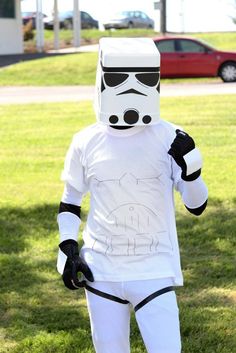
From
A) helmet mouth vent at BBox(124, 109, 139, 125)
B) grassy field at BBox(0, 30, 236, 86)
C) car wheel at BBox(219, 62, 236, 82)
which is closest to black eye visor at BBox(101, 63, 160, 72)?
helmet mouth vent at BBox(124, 109, 139, 125)

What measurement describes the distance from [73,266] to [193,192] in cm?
54

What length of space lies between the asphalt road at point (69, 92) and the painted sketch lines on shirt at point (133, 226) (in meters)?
13.5

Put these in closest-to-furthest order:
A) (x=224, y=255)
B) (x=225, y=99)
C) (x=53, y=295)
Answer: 1. (x=53, y=295)
2. (x=224, y=255)
3. (x=225, y=99)

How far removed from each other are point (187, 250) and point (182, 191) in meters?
2.99

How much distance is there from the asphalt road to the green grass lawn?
18.5ft

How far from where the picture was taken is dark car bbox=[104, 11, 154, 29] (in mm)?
47000

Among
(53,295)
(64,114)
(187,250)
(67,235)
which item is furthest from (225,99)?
(67,235)

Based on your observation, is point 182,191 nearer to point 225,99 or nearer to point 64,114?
point 64,114

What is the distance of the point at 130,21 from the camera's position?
1871 inches

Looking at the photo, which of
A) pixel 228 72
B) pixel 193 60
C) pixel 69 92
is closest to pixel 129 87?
pixel 69 92

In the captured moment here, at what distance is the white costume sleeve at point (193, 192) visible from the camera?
287 cm

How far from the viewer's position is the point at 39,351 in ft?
13.4

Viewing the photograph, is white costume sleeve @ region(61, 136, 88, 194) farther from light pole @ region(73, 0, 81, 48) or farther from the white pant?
light pole @ region(73, 0, 81, 48)

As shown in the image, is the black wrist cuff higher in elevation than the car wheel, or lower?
higher
